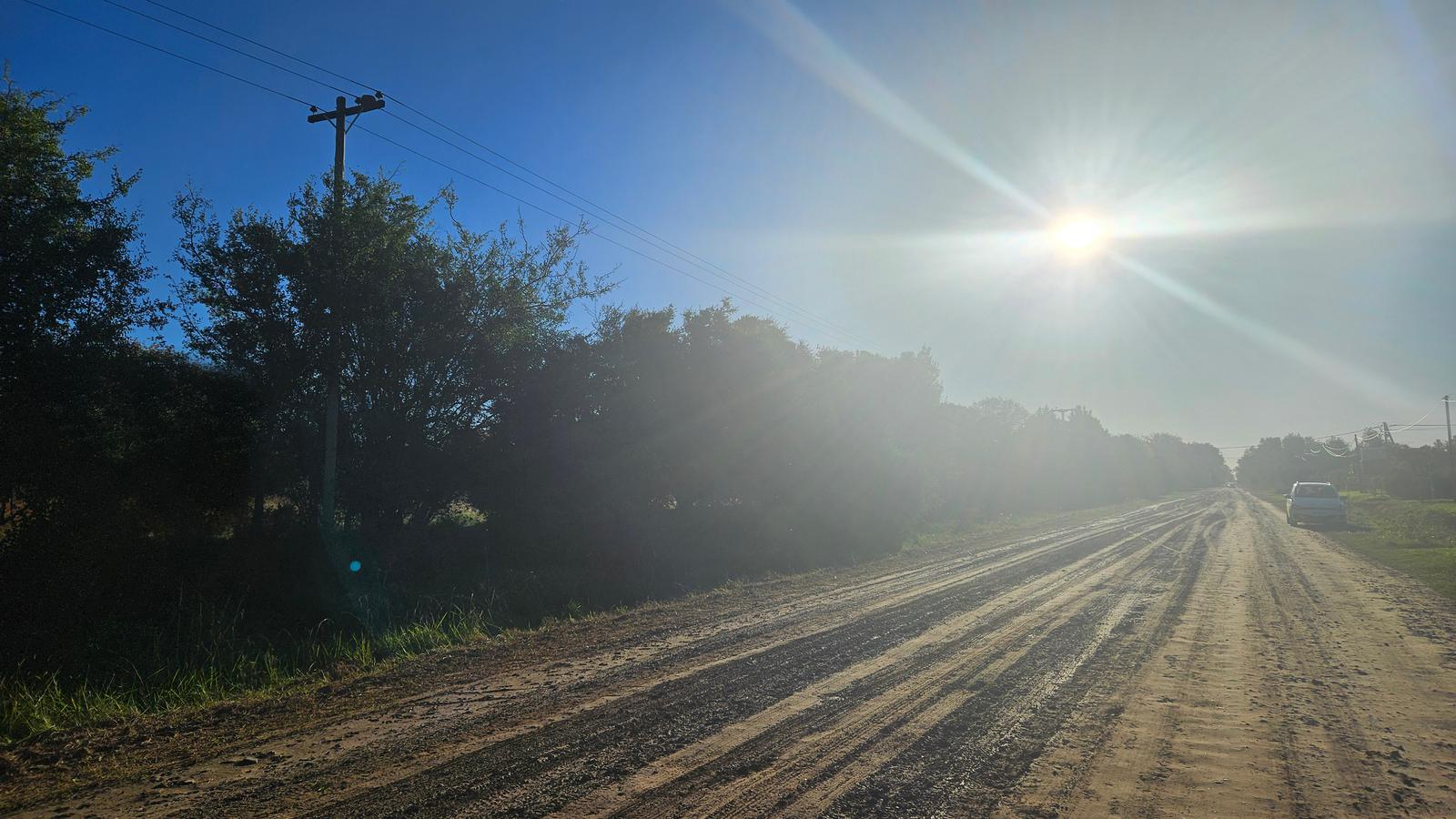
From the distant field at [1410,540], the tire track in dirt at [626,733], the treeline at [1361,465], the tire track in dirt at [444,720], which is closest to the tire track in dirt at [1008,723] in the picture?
the tire track in dirt at [626,733]

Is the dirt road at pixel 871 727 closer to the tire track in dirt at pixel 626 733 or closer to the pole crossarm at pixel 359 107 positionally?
the tire track in dirt at pixel 626 733

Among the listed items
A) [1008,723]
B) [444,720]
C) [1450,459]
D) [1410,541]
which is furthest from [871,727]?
[1450,459]

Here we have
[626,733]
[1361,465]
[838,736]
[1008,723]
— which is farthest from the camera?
[1361,465]

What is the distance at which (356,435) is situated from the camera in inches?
607

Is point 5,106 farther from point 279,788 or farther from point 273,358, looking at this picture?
point 279,788

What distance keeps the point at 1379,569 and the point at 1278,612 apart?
7.98 meters

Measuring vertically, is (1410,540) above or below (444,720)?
below

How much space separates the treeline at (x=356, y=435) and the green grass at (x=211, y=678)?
1707 millimetres

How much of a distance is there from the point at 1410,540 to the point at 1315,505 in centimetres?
665

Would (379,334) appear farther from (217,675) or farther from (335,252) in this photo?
(217,675)

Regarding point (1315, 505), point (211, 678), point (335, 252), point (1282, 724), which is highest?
point (335, 252)

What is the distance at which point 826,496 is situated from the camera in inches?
925

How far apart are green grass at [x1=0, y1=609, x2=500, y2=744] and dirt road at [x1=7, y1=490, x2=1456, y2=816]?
1.07m

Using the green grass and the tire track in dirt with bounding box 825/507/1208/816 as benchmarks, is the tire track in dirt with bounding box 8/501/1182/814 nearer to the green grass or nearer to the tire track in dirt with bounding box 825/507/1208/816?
the green grass
